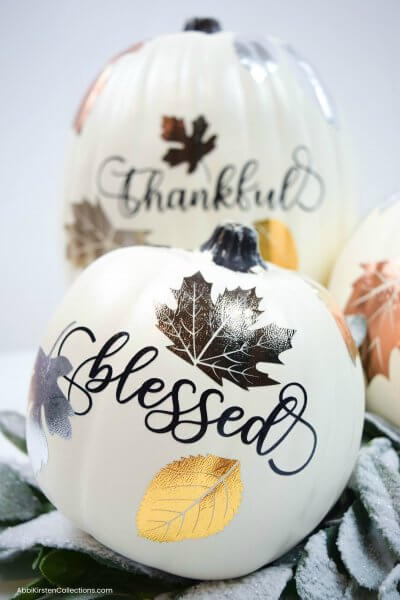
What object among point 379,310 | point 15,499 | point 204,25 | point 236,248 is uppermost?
point 204,25

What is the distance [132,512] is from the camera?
0.49 metres

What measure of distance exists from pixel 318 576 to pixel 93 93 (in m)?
0.63

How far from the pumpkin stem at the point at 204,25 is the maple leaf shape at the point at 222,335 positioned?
0.49m

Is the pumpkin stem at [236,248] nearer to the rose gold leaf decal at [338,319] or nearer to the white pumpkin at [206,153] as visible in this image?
the rose gold leaf decal at [338,319]

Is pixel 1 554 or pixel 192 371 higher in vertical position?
pixel 192 371

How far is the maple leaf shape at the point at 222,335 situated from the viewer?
484 mm

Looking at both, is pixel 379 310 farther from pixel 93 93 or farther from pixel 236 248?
pixel 93 93

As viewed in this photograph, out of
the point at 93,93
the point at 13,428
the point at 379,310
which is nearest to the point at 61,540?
the point at 13,428

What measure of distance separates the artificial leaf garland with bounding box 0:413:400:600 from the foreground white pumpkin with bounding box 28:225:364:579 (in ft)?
0.06

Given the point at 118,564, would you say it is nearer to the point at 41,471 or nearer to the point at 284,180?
the point at 41,471

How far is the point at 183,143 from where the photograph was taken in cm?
77

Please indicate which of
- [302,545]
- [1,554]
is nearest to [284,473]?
[302,545]

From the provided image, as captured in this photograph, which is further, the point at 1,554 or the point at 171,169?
the point at 171,169

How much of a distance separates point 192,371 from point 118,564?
178mm
